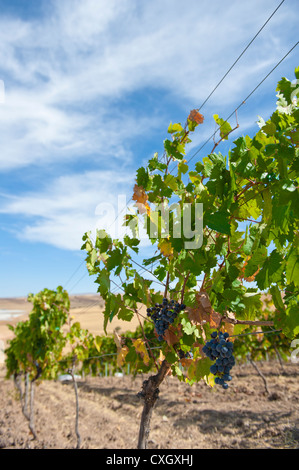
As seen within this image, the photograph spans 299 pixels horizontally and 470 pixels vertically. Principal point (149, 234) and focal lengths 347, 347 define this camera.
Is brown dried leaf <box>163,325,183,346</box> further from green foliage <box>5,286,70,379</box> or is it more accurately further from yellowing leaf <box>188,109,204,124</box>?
green foliage <box>5,286,70,379</box>

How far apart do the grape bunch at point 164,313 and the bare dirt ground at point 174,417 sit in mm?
5900

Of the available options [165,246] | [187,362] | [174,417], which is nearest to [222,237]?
[165,246]

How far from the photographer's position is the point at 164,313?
7.60 ft

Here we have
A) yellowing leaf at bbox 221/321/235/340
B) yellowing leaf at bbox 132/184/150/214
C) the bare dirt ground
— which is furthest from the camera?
the bare dirt ground

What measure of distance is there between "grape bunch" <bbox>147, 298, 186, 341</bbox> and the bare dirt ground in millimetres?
5900

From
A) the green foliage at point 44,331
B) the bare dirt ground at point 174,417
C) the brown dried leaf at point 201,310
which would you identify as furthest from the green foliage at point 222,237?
the bare dirt ground at point 174,417

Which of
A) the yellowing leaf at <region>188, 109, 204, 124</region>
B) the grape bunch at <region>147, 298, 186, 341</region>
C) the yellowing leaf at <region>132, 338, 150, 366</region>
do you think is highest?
the yellowing leaf at <region>188, 109, 204, 124</region>

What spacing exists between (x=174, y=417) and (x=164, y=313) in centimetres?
838

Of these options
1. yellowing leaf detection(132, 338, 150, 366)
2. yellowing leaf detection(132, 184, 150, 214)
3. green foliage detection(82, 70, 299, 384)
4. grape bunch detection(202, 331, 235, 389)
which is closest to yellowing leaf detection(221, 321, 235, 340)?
green foliage detection(82, 70, 299, 384)

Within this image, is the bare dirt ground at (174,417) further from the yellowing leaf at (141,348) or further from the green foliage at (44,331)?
the yellowing leaf at (141,348)

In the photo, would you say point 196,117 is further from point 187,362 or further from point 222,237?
point 187,362

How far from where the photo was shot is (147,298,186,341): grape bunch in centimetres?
229

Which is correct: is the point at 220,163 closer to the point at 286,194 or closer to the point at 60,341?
the point at 286,194

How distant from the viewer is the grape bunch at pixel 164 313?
7.50ft
